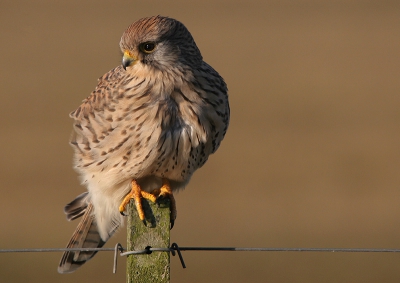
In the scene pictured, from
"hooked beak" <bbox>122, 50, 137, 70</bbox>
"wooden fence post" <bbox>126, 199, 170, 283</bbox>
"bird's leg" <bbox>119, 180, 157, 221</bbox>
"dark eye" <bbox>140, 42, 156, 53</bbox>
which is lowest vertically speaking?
"wooden fence post" <bbox>126, 199, 170, 283</bbox>

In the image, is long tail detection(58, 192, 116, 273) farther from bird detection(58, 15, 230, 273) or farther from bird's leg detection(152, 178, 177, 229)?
bird's leg detection(152, 178, 177, 229)

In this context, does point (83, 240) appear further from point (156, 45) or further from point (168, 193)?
point (156, 45)

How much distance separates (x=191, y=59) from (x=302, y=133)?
9378 millimetres

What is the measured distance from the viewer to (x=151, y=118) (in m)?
Answer: 5.17

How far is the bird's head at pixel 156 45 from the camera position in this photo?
17.3 ft

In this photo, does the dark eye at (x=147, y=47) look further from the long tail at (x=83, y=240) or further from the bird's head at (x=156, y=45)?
the long tail at (x=83, y=240)

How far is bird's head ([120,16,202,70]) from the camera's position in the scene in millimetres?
5270

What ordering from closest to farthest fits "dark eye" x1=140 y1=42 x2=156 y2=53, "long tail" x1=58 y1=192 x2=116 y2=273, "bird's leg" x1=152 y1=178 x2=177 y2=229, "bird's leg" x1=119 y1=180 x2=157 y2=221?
"bird's leg" x1=119 y1=180 x2=157 y2=221
"bird's leg" x1=152 y1=178 x2=177 y2=229
"dark eye" x1=140 y1=42 x2=156 y2=53
"long tail" x1=58 y1=192 x2=116 y2=273

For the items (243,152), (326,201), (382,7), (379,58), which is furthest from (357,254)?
(382,7)

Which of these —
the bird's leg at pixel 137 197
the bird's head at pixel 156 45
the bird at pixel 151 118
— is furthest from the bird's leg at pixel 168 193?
the bird's head at pixel 156 45

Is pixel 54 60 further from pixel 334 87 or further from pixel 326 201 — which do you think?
pixel 326 201

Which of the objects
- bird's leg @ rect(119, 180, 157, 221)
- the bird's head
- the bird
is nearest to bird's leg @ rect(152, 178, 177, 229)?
the bird

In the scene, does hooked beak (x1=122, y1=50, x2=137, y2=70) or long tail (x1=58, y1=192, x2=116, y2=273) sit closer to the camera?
hooked beak (x1=122, y1=50, x2=137, y2=70)

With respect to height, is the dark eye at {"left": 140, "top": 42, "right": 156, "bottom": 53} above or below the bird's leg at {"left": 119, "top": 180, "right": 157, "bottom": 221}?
above
